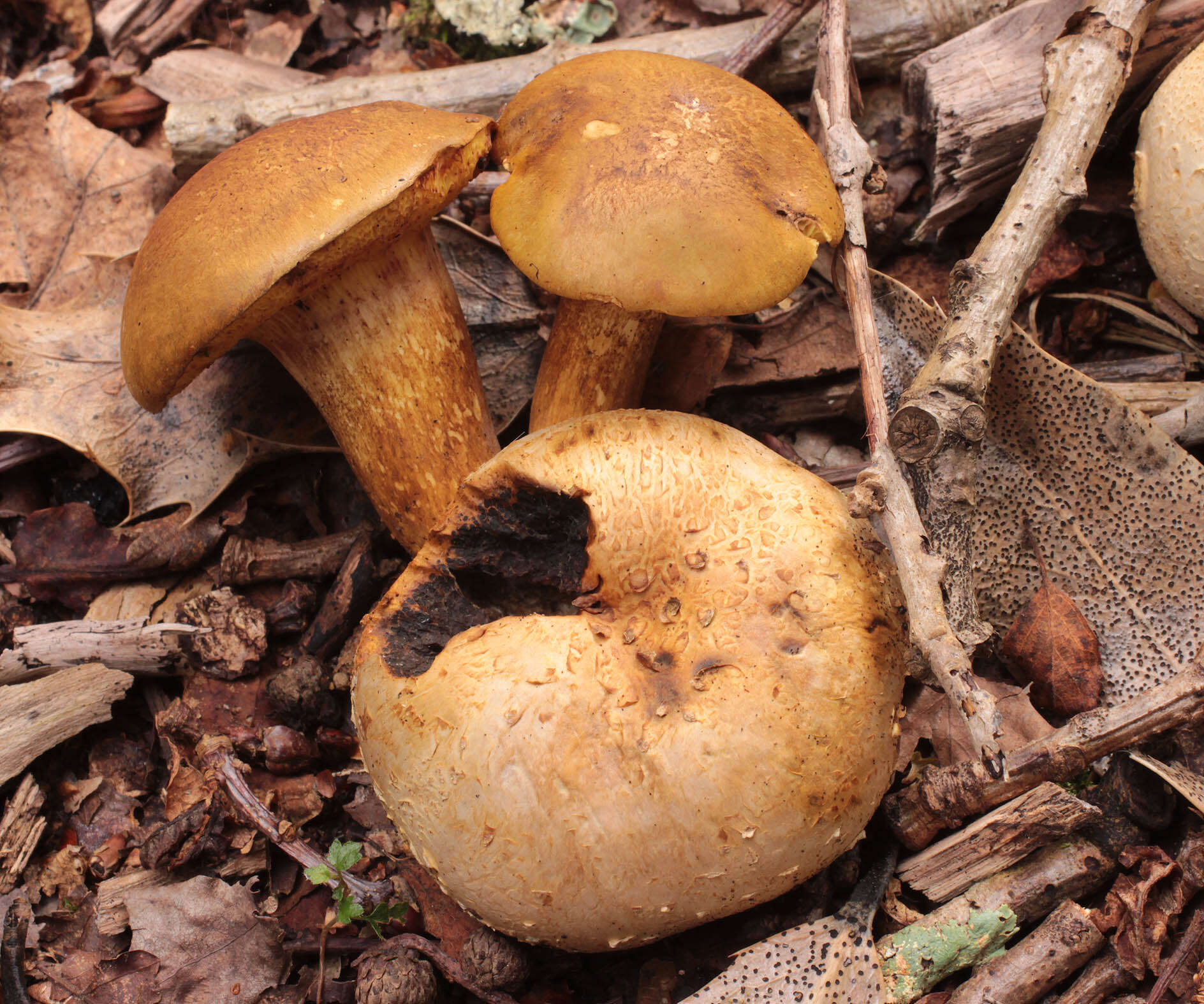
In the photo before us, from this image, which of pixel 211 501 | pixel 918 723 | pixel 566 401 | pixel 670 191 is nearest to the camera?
pixel 670 191

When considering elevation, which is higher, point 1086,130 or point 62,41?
point 1086,130

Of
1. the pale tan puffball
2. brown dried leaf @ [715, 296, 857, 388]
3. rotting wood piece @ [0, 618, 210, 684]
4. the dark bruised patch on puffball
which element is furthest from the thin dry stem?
rotting wood piece @ [0, 618, 210, 684]

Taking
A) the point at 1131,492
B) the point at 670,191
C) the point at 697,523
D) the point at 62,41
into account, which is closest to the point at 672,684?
the point at 697,523

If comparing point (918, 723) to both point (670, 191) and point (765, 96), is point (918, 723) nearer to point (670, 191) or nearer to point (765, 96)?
point (670, 191)

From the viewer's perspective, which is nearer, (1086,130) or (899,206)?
(1086,130)

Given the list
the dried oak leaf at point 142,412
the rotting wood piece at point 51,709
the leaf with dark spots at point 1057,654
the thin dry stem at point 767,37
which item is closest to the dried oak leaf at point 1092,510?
the leaf with dark spots at point 1057,654

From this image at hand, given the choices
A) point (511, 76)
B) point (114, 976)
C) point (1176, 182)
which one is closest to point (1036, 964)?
point (1176, 182)
